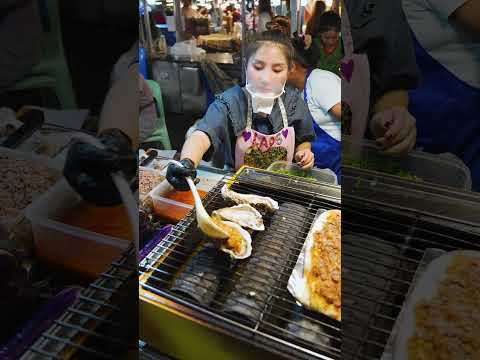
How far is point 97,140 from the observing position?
46 centimetres

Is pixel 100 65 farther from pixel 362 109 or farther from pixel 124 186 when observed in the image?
pixel 362 109

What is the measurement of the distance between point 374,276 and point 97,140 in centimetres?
57

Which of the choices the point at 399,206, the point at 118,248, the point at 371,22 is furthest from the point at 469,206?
the point at 118,248

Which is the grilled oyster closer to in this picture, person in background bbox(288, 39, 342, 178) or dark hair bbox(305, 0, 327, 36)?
person in background bbox(288, 39, 342, 178)

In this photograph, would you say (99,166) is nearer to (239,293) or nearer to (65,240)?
(65,240)

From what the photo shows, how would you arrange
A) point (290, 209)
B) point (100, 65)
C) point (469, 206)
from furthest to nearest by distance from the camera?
1. point (290, 209)
2. point (469, 206)
3. point (100, 65)

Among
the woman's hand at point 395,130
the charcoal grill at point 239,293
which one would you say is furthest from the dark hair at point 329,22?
the charcoal grill at point 239,293

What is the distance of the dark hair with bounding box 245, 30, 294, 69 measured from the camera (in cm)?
59

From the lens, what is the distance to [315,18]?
1.77 feet

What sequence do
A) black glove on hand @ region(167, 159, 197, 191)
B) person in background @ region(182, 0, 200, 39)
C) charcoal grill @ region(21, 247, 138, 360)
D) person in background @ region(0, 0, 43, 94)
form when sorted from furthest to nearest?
black glove on hand @ region(167, 159, 197, 191) → person in background @ region(182, 0, 200, 39) → charcoal grill @ region(21, 247, 138, 360) → person in background @ region(0, 0, 43, 94)

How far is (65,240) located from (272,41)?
18.6 inches

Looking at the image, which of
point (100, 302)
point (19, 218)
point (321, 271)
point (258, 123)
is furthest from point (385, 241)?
point (19, 218)

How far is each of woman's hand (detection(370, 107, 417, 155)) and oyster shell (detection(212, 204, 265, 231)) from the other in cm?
50

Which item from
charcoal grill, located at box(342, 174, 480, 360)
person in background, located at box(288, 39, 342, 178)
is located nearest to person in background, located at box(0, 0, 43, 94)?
person in background, located at box(288, 39, 342, 178)
